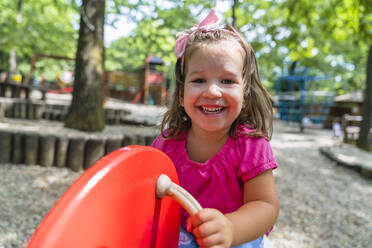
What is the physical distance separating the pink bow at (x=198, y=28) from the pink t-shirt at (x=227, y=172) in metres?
0.44

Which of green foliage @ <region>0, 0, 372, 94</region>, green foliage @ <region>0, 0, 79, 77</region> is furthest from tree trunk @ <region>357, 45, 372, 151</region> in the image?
green foliage @ <region>0, 0, 79, 77</region>

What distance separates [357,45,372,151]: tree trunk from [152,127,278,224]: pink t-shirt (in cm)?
710

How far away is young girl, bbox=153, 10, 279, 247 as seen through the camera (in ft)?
3.81

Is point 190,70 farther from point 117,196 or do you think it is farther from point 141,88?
point 141,88

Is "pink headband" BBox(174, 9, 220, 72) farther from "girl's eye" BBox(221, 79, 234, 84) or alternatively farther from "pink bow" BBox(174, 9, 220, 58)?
"girl's eye" BBox(221, 79, 234, 84)

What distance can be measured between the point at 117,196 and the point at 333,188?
13.7 ft

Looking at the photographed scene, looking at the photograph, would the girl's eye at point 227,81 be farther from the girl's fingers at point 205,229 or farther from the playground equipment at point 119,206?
the girl's fingers at point 205,229

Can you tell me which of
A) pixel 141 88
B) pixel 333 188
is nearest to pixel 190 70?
pixel 333 188

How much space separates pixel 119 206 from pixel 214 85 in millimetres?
572

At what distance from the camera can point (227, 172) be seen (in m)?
1.23

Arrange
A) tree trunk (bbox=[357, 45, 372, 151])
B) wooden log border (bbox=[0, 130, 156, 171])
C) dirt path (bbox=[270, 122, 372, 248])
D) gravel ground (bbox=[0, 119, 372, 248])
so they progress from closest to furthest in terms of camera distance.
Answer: gravel ground (bbox=[0, 119, 372, 248])
dirt path (bbox=[270, 122, 372, 248])
wooden log border (bbox=[0, 130, 156, 171])
tree trunk (bbox=[357, 45, 372, 151])

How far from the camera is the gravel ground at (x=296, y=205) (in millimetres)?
2564

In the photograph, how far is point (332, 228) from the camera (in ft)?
9.62

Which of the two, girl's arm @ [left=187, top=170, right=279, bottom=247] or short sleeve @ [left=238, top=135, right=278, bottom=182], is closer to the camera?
girl's arm @ [left=187, top=170, right=279, bottom=247]
